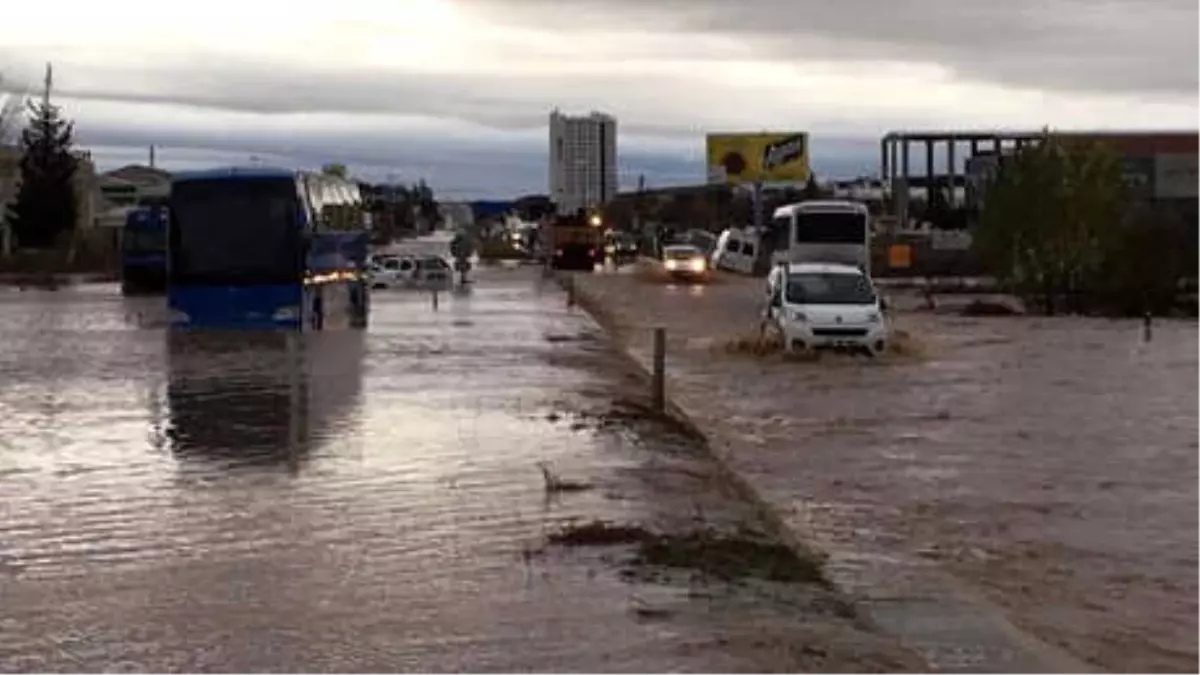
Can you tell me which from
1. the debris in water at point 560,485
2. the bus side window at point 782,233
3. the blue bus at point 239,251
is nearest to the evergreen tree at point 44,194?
the bus side window at point 782,233

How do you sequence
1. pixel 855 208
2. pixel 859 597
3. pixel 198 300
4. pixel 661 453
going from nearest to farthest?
pixel 859 597
pixel 661 453
pixel 198 300
pixel 855 208

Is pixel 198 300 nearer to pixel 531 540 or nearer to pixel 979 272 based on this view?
pixel 531 540

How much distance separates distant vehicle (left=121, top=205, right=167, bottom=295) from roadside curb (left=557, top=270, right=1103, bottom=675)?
4941cm

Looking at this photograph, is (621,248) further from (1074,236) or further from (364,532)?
(364,532)

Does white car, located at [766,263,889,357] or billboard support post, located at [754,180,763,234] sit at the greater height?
billboard support post, located at [754,180,763,234]

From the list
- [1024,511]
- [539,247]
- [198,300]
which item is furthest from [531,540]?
[539,247]

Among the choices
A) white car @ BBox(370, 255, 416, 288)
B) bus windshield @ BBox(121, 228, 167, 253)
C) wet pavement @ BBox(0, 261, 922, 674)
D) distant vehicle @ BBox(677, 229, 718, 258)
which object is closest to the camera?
wet pavement @ BBox(0, 261, 922, 674)

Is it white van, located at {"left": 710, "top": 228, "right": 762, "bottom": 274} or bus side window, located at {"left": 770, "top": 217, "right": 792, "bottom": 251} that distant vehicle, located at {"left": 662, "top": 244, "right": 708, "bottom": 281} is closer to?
white van, located at {"left": 710, "top": 228, "right": 762, "bottom": 274}

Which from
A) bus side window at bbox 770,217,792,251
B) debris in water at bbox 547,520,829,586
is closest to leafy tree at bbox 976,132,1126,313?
bus side window at bbox 770,217,792,251

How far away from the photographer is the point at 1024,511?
16312 millimetres

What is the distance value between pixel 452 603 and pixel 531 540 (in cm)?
205

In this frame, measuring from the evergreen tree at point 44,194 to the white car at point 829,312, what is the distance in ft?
204

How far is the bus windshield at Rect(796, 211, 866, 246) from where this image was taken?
57000 millimetres

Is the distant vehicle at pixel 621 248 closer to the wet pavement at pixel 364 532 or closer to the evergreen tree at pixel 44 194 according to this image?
the evergreen tree at pixel 44 194
